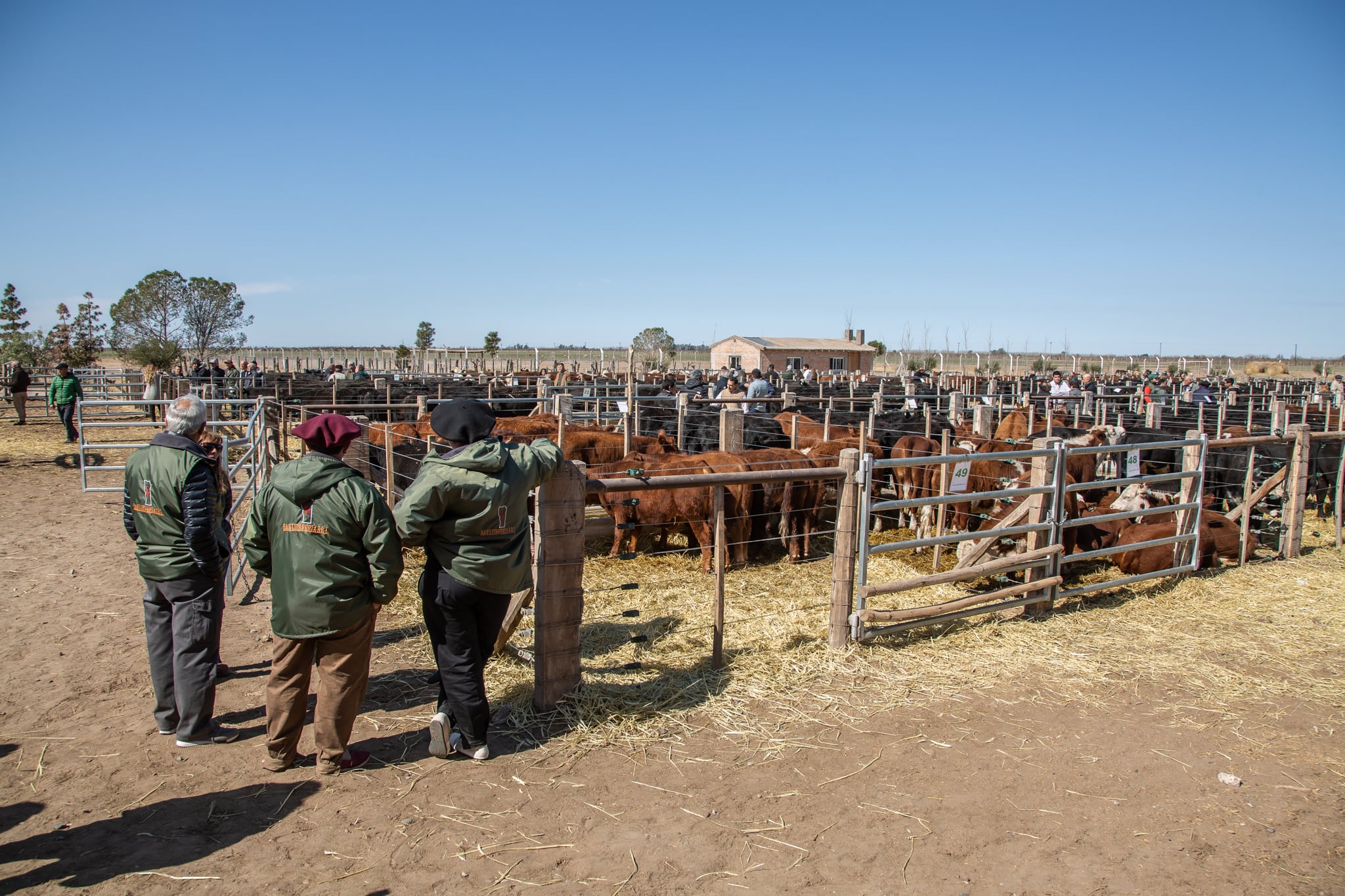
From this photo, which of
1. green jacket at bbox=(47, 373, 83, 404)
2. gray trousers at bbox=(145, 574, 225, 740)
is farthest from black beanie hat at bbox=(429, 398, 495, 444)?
green jacket at bbox=(47, 373, 83, 404)

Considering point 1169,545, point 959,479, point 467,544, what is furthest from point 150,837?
point 1169,545

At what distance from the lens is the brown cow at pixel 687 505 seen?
8.23 metres

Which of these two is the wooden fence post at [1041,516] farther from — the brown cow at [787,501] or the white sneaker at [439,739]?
the white sneaker at [439,739]

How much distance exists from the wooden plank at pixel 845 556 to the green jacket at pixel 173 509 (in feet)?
12.1

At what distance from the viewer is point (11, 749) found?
397cm

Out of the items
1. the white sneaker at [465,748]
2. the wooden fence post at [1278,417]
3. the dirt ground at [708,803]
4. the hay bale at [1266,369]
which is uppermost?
the hay bale at [1266,369]

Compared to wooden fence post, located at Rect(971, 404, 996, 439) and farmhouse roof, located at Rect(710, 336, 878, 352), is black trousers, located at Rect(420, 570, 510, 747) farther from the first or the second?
farmhouse roof, located at Rect(710, 336, 878, 352)

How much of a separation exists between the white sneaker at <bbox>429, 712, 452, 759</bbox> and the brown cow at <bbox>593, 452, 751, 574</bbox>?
13.5 ft

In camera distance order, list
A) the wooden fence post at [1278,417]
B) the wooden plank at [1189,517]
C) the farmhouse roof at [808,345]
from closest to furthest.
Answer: the wooden plank at [1189,517] < the wooden fence post at [1278,417] < the farmhouse roof at [808,345]

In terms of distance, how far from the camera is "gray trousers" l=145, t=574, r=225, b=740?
13.2ft

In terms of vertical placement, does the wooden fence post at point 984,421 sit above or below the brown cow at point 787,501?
above

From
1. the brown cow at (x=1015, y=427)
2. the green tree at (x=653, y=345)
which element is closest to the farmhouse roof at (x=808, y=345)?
the green tree at (x=653, y=345)

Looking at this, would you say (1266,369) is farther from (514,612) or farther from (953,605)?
(514,612)

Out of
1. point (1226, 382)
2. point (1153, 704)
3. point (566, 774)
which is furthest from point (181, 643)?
point (1226, 382)
